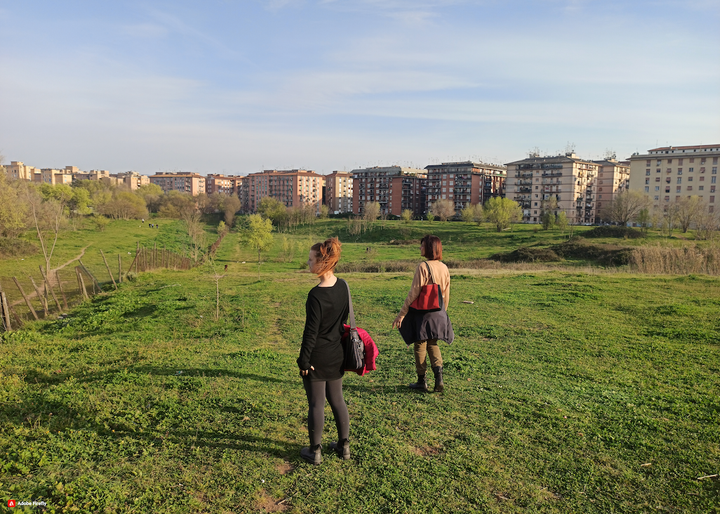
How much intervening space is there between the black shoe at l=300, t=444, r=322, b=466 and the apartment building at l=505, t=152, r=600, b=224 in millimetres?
94939

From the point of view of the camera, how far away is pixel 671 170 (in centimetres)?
8556

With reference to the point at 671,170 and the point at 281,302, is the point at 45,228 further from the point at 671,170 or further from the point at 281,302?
the point at 671,170

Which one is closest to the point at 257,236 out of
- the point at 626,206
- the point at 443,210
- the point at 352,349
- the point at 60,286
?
the point at 60,286

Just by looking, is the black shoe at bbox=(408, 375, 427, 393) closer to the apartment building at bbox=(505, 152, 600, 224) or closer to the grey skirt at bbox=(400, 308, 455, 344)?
the grey skirt at bbox=(400, 308, 455, 344)

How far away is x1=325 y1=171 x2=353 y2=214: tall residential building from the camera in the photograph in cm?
13725

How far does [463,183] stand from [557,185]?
70.9 feet

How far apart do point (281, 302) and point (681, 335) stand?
389 inches

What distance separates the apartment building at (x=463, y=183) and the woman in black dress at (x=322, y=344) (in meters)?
106

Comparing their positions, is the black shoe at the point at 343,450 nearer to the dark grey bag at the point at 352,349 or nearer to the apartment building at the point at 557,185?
the dark grey bag at the point at 352,349

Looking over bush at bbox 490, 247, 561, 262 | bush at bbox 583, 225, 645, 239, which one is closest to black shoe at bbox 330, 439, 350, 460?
bush at bbox 490, 247, 561, 262

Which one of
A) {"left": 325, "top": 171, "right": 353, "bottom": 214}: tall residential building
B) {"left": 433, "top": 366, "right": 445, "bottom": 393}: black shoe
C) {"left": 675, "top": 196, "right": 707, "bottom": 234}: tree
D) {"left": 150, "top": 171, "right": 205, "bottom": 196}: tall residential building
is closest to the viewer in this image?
{"left": 433, "top": 366, "right": 445, "bottom": 393}: black shoe

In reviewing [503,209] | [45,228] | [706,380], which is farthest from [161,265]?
[503,209]

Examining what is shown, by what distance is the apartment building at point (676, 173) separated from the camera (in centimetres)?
8244

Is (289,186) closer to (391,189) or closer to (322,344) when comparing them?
(391,189)
